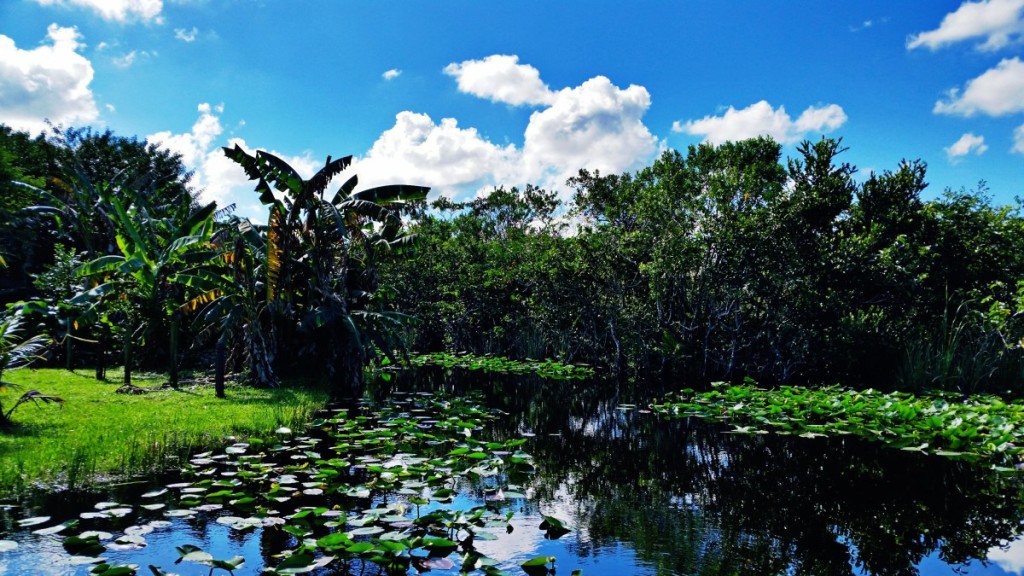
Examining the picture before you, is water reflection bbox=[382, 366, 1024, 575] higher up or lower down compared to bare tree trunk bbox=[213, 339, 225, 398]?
lower down

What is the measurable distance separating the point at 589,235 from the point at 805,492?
1435cm

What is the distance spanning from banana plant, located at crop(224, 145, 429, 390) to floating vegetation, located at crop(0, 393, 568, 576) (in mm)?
5317

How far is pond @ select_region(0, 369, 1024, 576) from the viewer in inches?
178

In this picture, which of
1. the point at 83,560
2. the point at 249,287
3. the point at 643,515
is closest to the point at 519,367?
the point at 249,287

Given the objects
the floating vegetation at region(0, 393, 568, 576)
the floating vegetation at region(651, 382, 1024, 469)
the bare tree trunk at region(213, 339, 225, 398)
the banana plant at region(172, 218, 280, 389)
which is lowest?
the floating vegetation at region(0, 393, 568, 576)

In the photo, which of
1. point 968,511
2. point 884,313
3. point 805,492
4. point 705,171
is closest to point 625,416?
point 805,492

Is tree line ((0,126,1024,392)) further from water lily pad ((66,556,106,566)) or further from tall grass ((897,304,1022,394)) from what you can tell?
water lily pad ((66,556,106,566))

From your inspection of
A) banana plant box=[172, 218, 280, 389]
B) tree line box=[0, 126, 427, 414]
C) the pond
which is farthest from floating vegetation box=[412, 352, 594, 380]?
the pond

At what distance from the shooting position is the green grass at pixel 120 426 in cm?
622

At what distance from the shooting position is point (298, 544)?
15.4 feet

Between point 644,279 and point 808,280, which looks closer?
point 808,280

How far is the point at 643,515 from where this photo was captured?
577 centimetres

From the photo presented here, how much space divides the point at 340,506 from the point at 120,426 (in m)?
4.73

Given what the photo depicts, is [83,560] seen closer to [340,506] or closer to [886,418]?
[340,506]
